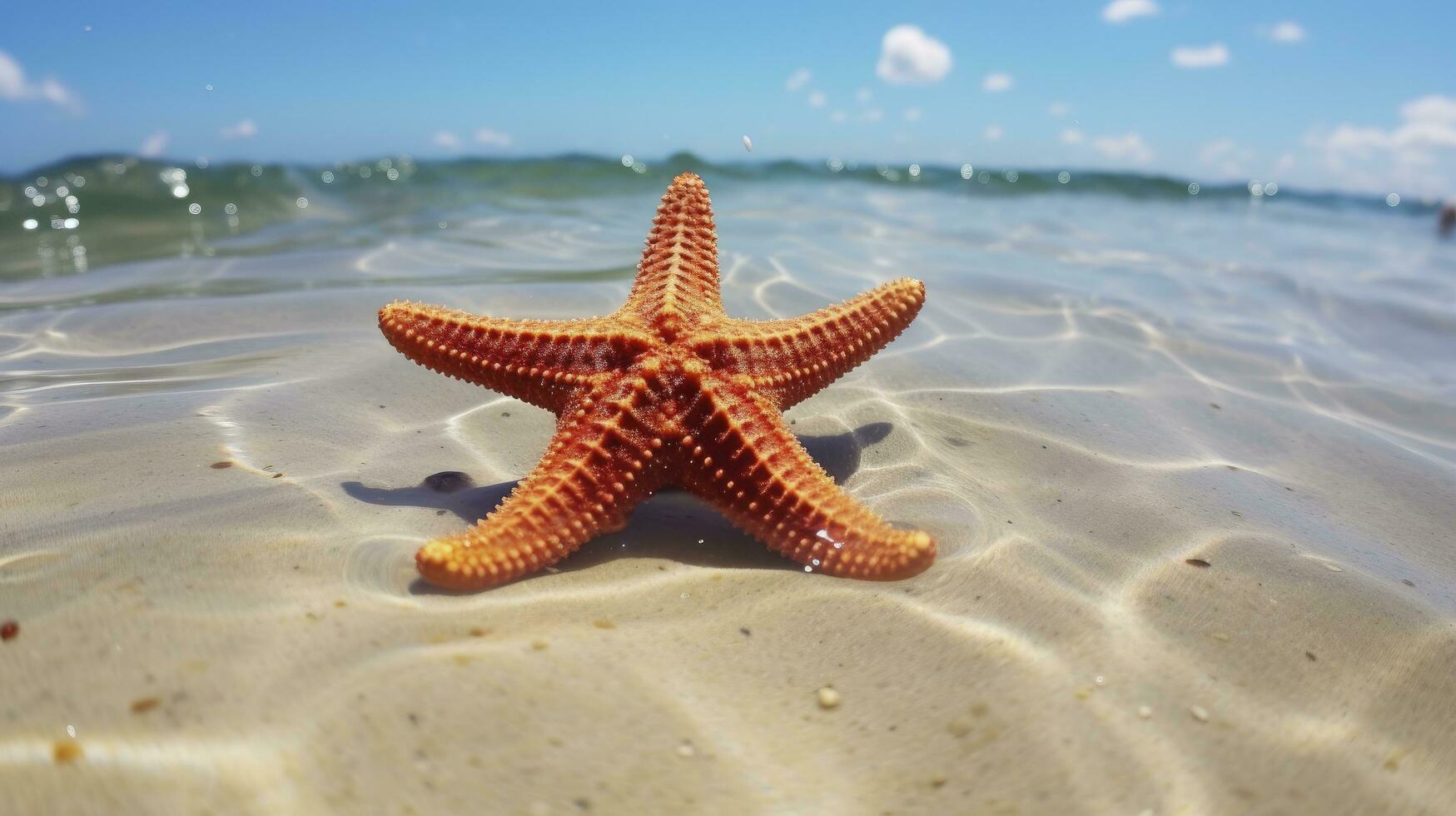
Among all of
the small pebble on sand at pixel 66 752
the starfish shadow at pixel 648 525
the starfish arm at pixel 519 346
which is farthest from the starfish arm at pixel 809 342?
the small pebble on sand at pixel 66 752

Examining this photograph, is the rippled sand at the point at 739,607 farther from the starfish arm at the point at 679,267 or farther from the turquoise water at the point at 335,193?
the turquoise water at the point at 335,193

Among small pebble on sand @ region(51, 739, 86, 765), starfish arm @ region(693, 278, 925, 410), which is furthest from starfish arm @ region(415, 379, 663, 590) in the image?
small pebble on sand @ region(51, 739, 86, 765)

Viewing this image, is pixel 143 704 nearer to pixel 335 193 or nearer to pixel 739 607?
pixel 739 607

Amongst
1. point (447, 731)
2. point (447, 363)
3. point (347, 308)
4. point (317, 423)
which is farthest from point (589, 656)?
point (347, 308)

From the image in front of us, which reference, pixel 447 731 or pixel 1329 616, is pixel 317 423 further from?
pixel 1329 616

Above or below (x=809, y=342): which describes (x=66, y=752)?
below

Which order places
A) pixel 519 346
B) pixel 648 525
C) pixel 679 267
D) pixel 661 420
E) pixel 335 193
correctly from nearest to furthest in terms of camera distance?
pixel 661 420 → pixel 519 346 → pixel 648 525 → pixel 679 267 → pixel 335 193

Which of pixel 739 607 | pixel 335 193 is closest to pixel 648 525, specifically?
pixel 739 607
